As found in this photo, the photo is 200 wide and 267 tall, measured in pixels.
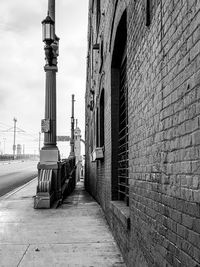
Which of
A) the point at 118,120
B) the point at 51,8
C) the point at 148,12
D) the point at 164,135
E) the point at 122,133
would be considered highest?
the point at 51,8

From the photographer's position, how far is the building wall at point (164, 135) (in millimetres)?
2391

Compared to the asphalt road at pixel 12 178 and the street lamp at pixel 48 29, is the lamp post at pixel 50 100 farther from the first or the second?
the asphalt road at pixel 12 178

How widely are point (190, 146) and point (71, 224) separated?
6018mm

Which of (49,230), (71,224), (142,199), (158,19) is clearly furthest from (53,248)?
(158,19)

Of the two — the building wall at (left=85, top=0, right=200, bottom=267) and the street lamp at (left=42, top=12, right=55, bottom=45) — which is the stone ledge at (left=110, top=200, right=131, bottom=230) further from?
the street lamp at (left=42, top=12, right=55, bottom=45)

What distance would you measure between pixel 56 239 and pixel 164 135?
13.6 feet

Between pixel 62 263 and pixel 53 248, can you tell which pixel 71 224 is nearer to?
pixel 53 248

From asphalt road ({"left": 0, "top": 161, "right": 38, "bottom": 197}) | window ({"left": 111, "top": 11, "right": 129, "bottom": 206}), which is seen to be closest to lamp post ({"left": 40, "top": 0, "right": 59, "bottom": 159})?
window ({"left": 111, "top": 11, "right": 129, "bottom": 206})

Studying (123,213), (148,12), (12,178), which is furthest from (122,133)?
(12,178)

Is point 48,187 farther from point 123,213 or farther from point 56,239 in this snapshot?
point 123,213

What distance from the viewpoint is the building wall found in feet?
7.84

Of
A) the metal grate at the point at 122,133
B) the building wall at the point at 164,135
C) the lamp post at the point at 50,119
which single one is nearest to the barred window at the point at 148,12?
the building wall at the point at 164,135

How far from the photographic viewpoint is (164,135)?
3.09m

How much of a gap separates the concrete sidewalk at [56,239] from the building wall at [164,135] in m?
0.89
